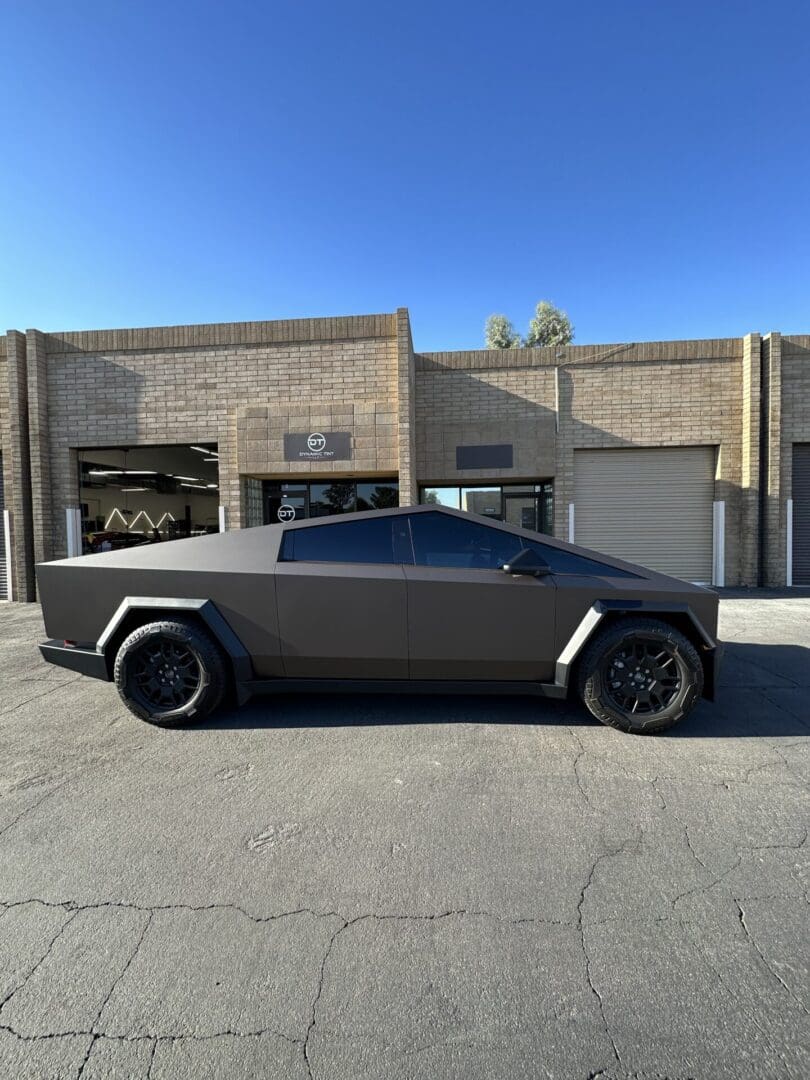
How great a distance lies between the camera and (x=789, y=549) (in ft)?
34.2

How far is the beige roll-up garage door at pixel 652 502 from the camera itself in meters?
10.8

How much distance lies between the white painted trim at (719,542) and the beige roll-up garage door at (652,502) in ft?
0.34

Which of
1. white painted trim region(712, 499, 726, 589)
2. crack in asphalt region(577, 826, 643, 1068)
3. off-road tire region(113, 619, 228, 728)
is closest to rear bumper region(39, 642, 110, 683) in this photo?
off-road tire region(113, 619, 228, 728)

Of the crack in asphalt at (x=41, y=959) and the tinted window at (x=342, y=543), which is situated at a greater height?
the tinted window at (x=342, y=543)

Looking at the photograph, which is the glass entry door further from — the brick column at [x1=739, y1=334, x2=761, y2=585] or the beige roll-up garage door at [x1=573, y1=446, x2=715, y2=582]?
the brick column at [x1=739, y1=334, x2=761, y2=585]

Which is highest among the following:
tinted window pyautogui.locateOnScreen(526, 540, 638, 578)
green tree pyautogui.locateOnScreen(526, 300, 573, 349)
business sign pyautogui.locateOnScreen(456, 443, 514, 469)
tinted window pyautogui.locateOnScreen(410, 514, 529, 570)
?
green tree pyautogui.locateOnScreen(526, 300, 573, 349)

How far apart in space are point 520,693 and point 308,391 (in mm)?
8399

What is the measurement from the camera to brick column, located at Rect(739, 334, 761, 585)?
1020 centimetres

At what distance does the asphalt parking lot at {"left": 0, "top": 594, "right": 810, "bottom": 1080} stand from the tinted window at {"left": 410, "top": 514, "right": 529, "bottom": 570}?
1192mm

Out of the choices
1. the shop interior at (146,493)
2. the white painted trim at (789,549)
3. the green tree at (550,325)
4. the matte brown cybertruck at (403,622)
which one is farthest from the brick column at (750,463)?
the green tree at (550,325)

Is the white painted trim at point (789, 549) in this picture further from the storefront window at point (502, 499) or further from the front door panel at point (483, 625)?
the front door panel at point (483, 625)

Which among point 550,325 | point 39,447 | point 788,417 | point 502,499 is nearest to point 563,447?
point 502,499

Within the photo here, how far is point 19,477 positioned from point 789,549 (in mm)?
16553

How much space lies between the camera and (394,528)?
3.67 m
